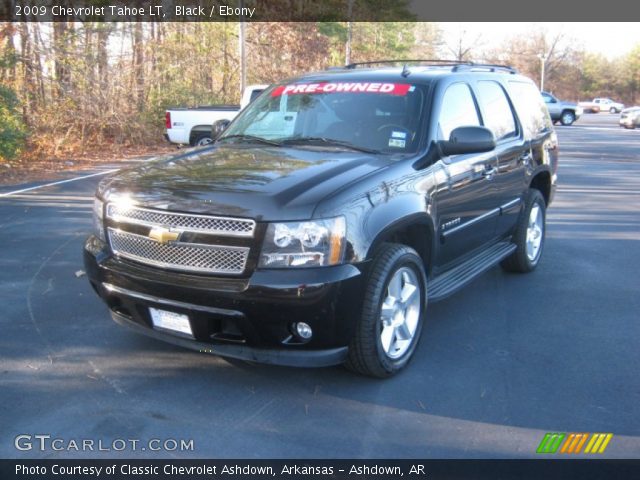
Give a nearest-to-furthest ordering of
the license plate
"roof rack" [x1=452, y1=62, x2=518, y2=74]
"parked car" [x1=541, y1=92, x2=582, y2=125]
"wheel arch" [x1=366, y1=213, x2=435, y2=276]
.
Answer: the license plate → "wheel arch" [x1=366, y1=213, x2=435, y2=276] → "roof rack" [x1=452, y1=62, x2=518, y2=74] → "parked car" [x1=541, y1=92, x2=582, y2=125]

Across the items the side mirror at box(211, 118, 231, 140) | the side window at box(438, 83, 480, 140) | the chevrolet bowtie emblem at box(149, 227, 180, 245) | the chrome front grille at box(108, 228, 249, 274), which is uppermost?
the side window at box(438, 83, 480, 140)

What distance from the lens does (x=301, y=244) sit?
3.47 metres

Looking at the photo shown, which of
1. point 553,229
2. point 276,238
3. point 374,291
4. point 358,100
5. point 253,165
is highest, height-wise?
point 358,100

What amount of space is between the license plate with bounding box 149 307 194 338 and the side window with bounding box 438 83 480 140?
2264 mm

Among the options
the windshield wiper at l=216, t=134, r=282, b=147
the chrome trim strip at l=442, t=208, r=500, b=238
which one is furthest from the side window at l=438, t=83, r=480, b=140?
the windshield wiper at l=216, t=134, r=282, b=147

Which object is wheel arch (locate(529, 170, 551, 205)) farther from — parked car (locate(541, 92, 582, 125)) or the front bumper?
parked car (locate(541, 92, 582, 125))

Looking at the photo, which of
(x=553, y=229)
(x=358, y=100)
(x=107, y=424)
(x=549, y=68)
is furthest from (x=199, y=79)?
(x=549, y=68)

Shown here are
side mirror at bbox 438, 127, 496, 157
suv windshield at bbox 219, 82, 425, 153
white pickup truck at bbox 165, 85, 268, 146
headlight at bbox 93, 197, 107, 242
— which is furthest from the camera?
white pickup truck at bbox 165, 85, 268, 146

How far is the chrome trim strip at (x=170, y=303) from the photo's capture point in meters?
3.50

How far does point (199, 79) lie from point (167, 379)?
77.1 feet

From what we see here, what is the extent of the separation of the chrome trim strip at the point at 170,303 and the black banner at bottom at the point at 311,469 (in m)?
0.78

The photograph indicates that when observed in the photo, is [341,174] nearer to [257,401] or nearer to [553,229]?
[257,401]

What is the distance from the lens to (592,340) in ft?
15.6

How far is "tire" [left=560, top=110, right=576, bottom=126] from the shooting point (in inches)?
1474
